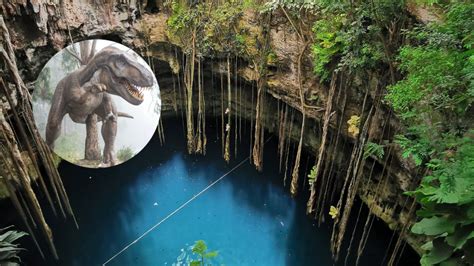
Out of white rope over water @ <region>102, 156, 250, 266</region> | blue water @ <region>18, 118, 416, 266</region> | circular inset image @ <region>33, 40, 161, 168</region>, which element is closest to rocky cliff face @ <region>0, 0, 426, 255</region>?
circular inset image @ <region>33, 40, 161, 168</region>

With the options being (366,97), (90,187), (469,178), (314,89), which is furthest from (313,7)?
(90,187)

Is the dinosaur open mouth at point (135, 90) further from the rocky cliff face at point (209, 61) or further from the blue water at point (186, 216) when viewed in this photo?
the blue water at point (186, 216)

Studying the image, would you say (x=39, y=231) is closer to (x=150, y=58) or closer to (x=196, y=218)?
(x=196, y=218)

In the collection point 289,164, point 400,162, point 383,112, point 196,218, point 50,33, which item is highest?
point 50,33

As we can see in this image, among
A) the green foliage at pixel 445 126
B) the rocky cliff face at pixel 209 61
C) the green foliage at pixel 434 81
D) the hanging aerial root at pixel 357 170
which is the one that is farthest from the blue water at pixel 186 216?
the green foliage at pixel 434 81

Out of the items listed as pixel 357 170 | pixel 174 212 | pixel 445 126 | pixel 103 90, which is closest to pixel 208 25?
pixel 103 90

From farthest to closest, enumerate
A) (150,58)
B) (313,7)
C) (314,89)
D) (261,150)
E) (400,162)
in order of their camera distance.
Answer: (150,58) < (261,150) < (314,89) < (313,7) < (400,162)
